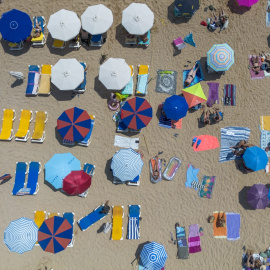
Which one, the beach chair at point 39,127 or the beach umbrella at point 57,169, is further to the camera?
the beach chair at point 39,127

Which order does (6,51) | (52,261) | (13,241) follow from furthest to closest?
1. (6,51)
2. (52,261)
3. (13,241)

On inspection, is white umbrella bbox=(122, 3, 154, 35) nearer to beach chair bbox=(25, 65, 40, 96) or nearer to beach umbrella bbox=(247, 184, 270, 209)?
beach chair bbox=(25, 65, 40, 96)

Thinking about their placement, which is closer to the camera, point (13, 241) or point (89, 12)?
point (13, 241)

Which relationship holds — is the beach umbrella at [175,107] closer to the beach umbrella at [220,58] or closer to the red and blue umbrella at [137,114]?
the red and blue umbrella at [137,114]

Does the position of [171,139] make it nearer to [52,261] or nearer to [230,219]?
[230,219]

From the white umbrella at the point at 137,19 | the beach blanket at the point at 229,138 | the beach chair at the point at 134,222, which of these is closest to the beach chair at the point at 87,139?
the beach chair at the point at 134,222

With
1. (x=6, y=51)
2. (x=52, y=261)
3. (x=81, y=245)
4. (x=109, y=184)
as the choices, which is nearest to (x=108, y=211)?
(x=109, y=184)

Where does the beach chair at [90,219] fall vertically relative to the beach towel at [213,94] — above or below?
below
